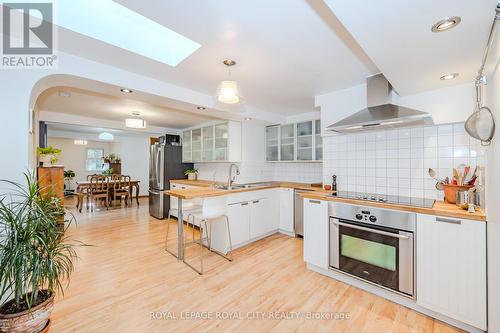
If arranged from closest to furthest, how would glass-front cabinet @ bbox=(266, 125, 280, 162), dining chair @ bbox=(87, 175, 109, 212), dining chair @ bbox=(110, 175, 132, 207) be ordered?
glass-front cabinet @ bbox=(266, 125, 280, 162), dining chair @ bbox=(87, 175, 109, 212), dining chair @ bbox=(110, 175, 132, 207)

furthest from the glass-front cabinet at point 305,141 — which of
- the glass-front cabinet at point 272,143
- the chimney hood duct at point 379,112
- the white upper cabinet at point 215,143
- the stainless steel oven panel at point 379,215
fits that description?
the stainless steel oven panel at point 379,215

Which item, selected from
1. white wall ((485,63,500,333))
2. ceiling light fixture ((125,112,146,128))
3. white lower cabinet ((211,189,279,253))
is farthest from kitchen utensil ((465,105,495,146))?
ceiling light fixture ((125,112,146,128))

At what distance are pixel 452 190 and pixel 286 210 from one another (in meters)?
2.23

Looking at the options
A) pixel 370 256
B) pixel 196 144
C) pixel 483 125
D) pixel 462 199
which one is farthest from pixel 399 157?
pixel 196 144

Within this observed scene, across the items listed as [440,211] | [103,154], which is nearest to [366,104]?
[440,211]

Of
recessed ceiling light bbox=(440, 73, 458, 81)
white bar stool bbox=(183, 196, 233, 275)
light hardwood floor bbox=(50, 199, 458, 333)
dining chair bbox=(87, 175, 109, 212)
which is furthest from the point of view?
dining chair bbox=(87, 175, 109, 212)

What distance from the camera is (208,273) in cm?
245

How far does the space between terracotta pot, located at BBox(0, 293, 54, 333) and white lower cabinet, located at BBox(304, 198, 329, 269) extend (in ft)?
7.60

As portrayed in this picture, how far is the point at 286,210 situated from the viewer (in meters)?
3.75

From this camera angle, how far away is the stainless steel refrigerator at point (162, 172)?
4.80m

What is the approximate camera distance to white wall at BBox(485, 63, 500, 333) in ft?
4.11

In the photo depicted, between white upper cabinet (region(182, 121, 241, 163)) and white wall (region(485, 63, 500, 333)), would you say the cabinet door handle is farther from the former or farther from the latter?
white upper cabinet (region(182, 121, 241, 163))

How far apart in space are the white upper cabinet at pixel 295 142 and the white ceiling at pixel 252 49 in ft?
2.95

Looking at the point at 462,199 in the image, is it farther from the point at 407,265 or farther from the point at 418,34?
the point at 418,34
